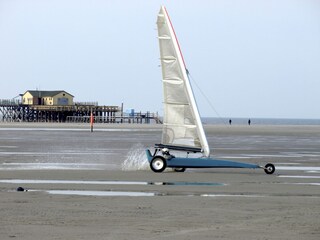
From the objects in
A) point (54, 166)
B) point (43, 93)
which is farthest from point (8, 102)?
point (54, 166)

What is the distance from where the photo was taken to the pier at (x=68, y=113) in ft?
455

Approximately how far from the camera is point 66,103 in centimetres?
14825

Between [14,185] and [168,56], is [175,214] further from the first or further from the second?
[168,56]

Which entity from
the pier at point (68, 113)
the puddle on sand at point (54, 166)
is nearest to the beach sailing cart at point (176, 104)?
the puddle on sand at point (54, 166)

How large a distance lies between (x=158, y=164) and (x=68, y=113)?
387 ft

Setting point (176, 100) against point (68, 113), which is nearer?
point (176, 100)

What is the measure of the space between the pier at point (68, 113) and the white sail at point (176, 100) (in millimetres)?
109191

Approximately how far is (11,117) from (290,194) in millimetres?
134489

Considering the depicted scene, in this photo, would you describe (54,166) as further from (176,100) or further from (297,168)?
(297,168)

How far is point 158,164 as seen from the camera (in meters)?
24.8

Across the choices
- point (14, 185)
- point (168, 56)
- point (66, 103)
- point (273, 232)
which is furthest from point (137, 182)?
point (66, 103)

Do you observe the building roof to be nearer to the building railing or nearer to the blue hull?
the building railing

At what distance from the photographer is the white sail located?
25.7m

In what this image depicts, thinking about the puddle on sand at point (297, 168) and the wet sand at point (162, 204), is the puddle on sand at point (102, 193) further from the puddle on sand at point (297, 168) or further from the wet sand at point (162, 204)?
the puddle on sand at point (297, 168)
